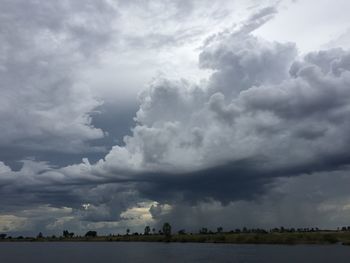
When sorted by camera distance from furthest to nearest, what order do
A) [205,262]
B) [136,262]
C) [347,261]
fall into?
1. [136,262]
2. [205,262]
3. [347,261]

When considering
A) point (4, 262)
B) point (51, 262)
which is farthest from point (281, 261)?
point (4, 262)

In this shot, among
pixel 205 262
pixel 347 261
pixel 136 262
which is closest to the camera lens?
pixel 347 261

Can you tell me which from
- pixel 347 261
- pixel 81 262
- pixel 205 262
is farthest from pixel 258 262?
pixel 81 262

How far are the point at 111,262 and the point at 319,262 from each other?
70.4 m

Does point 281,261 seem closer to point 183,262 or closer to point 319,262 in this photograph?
point 319,262

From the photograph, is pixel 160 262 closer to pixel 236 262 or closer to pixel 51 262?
pixel 236 262

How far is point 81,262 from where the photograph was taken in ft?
530

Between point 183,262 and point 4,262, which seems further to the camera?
point 4,262

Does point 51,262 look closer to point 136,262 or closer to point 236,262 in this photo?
point 136,262

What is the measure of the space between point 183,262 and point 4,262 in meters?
67.9

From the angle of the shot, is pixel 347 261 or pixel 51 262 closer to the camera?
pixel 347 261

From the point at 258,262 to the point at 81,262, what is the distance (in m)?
63.4

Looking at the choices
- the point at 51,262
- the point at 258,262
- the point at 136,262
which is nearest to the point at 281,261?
the point at 258,262

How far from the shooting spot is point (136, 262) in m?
157
